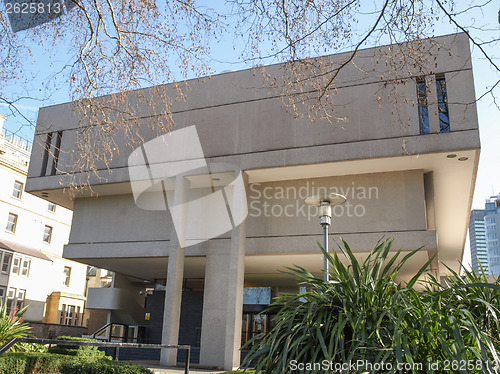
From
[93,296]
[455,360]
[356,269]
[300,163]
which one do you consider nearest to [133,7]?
[356,269]

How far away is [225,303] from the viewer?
42.8ft

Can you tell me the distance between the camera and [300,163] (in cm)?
1271

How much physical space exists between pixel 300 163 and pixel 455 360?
979cm

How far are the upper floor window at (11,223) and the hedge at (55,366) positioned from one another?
2614 cm

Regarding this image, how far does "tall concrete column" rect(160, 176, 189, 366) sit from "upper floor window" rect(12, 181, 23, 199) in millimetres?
21937

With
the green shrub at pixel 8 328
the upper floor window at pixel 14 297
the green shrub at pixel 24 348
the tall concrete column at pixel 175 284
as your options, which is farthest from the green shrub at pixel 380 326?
the upper floor window at pixel 14 297

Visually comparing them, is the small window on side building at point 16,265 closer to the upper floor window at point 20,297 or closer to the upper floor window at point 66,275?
the upper floor window at point 20,297

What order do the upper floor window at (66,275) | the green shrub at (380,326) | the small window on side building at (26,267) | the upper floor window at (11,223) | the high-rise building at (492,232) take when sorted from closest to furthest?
the green shrub at (380,326)
the small window on side building at (26,267)
the upper floor window at (11,223)
the upper floor window at (66,275)
the high-rise building at (492,232)

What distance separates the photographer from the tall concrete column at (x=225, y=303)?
12.4 m

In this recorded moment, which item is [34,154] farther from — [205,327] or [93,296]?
[205,327]

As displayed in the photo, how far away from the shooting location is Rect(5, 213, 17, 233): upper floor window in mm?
30906

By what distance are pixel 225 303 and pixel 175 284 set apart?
152cm

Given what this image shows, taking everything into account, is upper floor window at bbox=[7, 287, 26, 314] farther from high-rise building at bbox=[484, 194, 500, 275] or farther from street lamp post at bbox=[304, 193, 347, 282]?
high-rise building at bbox=[484, 194, 500, 275]

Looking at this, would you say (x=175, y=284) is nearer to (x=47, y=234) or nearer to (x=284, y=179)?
(x=284, y=179)
